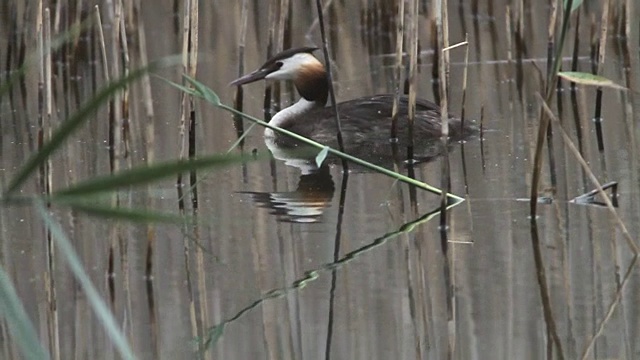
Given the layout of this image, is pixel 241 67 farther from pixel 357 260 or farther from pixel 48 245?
pixel 357 260

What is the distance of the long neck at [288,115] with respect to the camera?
7824 millimetres

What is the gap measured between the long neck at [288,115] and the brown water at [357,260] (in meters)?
0.13

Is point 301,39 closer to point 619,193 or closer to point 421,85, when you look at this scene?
point 421,85

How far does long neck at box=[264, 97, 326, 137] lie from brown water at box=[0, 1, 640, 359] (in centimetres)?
13

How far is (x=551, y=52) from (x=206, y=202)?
2610 millimetres

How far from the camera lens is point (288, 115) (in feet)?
26.0

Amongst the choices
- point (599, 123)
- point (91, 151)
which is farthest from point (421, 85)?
point (91, 151)

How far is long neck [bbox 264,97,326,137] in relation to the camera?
7.82m

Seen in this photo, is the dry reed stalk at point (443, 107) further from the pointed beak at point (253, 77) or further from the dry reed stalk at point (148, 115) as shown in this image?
the pointed beak at point (253, 77)

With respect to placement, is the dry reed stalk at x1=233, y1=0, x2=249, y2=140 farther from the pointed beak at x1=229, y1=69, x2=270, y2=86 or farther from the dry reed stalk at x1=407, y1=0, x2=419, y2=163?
the dry reed stalk at x1=407, y1=0, x2=419, y2=163

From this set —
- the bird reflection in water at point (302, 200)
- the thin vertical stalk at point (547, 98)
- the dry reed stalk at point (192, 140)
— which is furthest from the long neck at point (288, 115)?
the thin vertical stalk at point (547, 98)

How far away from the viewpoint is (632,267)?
14.3 ft

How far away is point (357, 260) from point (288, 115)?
3211 mm

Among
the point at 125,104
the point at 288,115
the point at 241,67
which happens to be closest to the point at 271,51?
the point at 241,67
